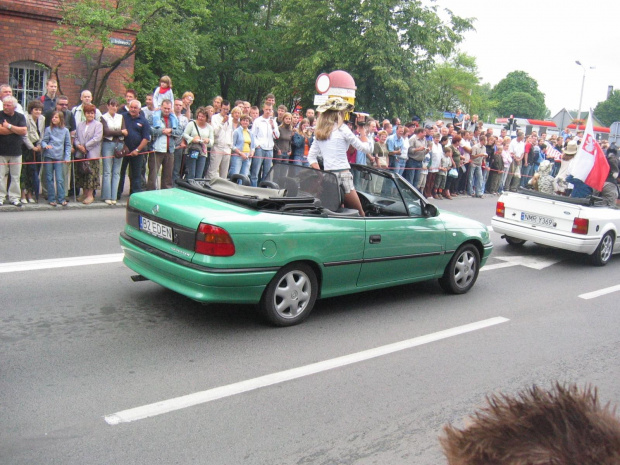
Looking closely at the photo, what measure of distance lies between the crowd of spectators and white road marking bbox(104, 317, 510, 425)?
236 inches

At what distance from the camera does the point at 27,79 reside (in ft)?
66.0

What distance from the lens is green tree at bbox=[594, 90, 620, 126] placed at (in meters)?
140

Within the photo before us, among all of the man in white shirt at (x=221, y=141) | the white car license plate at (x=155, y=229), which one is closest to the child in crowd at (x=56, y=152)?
the man in white shirt at (x=221, y=141)

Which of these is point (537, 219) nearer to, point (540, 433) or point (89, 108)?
point (89, 108)

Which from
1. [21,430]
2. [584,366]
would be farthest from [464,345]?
[21,430]

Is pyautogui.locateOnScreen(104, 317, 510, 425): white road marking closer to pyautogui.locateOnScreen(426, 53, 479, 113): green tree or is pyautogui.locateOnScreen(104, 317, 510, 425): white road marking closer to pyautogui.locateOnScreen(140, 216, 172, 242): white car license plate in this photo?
pyautogui.locateOnScreen(140, 216, 172, 242): white car license plate

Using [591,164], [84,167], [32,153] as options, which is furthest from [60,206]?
[591,164]

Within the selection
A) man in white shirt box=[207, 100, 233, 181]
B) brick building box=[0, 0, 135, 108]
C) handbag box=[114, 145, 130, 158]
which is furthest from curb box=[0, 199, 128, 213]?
brick building box=[0, 0, 135, 108]

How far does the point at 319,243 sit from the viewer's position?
5.93 metres

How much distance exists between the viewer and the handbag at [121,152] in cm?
1219

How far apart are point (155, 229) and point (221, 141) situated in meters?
8.19

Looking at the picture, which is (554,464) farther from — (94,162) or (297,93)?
(297,93)

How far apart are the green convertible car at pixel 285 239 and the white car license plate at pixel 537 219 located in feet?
11.7

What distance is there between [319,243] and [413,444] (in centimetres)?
237
